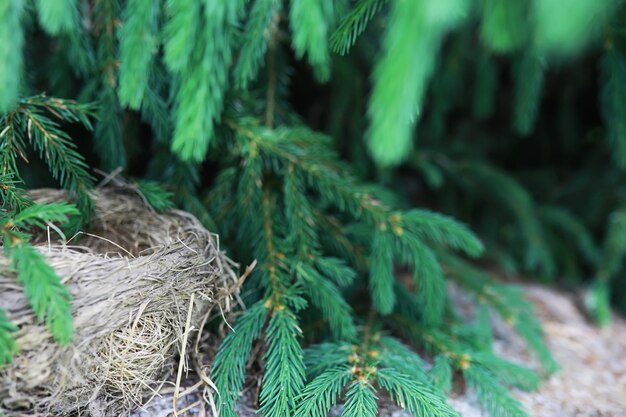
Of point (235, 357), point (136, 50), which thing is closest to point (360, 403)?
point (235, 357)

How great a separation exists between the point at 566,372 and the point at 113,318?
62.3 inches

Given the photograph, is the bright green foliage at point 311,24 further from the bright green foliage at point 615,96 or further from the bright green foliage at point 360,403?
the bright green foliage at point 615,96

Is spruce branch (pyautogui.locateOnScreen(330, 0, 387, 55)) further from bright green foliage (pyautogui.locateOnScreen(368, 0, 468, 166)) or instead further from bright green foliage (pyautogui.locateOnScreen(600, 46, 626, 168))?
bright green foliage (pyautogui.locateOnScreen(600, 46, 626, 168))

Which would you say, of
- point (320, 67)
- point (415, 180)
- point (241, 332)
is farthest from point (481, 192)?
point (241, 332)

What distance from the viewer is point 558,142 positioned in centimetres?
299

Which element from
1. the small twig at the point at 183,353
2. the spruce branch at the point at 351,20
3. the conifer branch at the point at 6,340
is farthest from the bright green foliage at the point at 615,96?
the conifer branch at the point at 6,340

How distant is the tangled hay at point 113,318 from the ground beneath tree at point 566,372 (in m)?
0.14

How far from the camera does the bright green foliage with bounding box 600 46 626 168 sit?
163 centimetres

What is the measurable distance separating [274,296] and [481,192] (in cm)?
155

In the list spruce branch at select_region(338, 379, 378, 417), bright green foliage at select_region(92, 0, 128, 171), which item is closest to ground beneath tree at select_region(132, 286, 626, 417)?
spruce branch at select_region(338, 379, 378, 417)

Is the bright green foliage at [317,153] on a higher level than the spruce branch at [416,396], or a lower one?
higher

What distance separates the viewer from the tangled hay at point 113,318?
1.00 m

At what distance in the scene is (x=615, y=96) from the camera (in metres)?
1.70

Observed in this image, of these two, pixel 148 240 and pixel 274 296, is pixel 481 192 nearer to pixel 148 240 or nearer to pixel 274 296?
pixel 274 296
